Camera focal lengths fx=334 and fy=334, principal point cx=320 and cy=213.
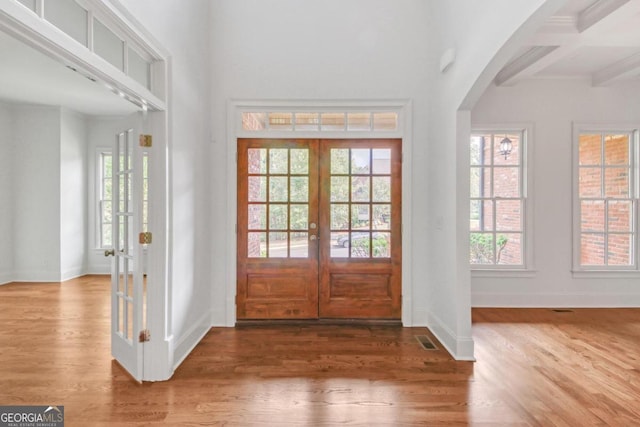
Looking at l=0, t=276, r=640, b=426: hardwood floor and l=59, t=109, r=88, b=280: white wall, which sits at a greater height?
l=59, t=109, r=88, b=280: white wall

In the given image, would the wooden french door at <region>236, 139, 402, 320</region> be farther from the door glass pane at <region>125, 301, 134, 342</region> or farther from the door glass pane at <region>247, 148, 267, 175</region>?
the door glass pane at <region>125, 301, 134, 342</region>

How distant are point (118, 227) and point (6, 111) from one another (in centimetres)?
509

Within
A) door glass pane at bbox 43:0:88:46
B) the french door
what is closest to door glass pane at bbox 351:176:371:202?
the french door

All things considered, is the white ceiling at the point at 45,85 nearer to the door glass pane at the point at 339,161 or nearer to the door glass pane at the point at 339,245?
the door glass pane at the point at 339,161

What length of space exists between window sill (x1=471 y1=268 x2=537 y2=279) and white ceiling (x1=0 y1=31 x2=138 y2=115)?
4.92 meters

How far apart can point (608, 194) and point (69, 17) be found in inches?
233

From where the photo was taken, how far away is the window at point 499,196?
445 centimetres

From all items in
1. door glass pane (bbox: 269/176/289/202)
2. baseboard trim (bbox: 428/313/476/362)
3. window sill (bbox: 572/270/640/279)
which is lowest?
baseboard trim (bbox: 428/313/476/362)

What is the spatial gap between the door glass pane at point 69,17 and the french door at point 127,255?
2.88 feet

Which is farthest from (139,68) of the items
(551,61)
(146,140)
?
(551,61)

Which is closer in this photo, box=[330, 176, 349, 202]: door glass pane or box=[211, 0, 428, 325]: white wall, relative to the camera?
box=[211, 0, 428, 325]: white wall

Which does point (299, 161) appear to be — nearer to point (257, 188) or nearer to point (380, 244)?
point (257, 188)

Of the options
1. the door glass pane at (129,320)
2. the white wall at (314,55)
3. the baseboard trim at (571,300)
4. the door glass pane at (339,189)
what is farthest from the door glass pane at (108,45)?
the baseboard trim at (571,300)

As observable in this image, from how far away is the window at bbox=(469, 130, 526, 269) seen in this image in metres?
4.45
